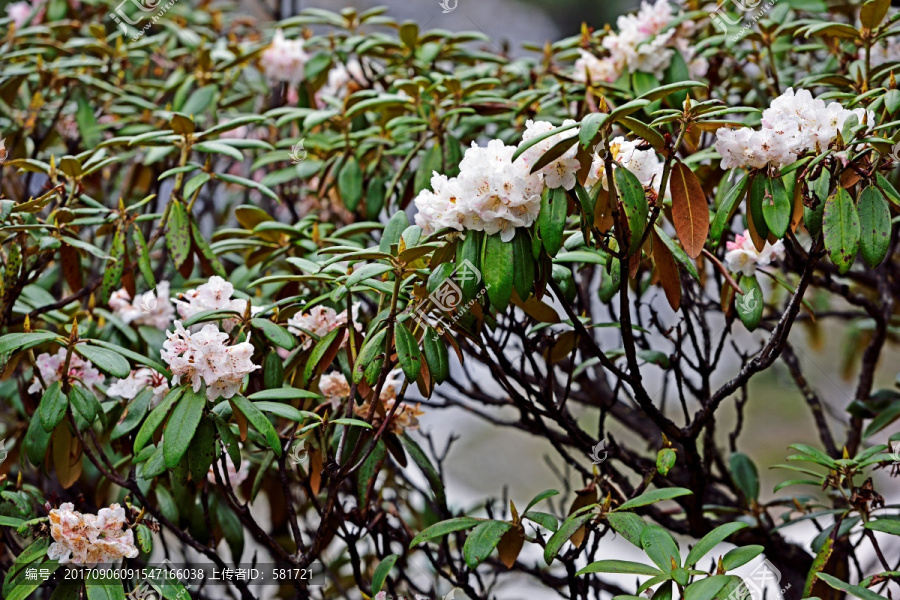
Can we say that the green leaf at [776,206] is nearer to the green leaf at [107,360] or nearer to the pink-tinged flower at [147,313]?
the green leaf at [107,360]

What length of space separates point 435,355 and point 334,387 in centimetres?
24

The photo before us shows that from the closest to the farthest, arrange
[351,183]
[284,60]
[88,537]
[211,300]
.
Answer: [88,537]
[211,300]
[351,183]
[284,60]

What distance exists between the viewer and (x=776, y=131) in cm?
93

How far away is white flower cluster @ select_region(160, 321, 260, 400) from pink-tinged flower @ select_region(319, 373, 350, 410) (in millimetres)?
202

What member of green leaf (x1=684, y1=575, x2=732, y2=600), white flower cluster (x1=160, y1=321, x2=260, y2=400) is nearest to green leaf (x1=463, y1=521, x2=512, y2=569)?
green leaf (x1=684, y1=575, x2=732, y2=600)

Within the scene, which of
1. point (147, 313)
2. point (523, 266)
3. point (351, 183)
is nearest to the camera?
point (523, 266)

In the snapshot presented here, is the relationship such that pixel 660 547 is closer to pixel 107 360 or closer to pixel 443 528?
pixel 443 528

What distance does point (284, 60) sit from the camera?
71.2 inches

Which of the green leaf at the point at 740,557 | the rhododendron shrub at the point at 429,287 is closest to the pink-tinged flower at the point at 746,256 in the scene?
the rhododendron shrub at the point at 429,287

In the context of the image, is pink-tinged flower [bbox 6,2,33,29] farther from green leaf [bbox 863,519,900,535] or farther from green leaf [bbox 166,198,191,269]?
green leaf [bbox 863,519,900,535]

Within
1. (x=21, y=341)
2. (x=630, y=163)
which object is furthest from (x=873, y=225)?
(x=21, y=341)

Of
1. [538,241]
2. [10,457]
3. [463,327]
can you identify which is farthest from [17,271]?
[538,241]

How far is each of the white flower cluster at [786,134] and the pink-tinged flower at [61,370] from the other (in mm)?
959

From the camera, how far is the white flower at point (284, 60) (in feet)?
5.92
